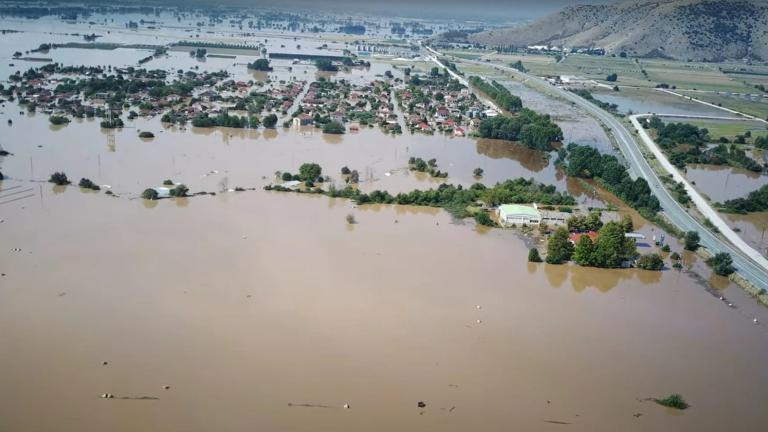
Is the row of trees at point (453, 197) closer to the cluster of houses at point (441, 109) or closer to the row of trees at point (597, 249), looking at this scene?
the row of trees at point (597, 249)

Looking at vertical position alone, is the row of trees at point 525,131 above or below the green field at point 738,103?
below

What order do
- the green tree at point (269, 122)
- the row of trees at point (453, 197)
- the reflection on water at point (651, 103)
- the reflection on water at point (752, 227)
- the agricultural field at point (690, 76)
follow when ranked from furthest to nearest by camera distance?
the agricultural field at point (690, 76), the reflection on water at point (651, 103), the green tree at point (269, 122), the row of trees at point (453, 197), the reflection on water at point (752, 227)

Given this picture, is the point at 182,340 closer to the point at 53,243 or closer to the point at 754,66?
the point at 53,243

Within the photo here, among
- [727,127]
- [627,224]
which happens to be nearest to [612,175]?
[627,224]

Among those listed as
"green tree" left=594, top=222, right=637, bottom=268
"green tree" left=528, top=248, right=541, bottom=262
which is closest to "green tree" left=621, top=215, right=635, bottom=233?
"green tree" left=594, top=222, right=637, bottom=268

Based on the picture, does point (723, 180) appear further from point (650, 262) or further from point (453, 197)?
point (453, 197)

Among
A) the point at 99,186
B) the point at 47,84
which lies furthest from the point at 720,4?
the point at 99,186

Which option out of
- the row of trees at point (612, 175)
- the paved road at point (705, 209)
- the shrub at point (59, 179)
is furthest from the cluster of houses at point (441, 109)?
the shrub at point (59, 179)
